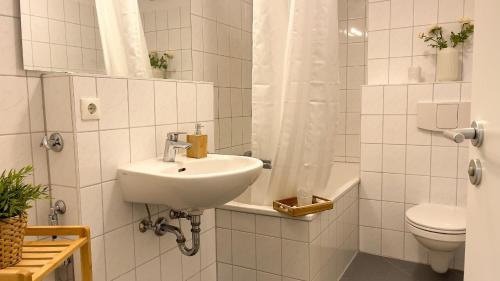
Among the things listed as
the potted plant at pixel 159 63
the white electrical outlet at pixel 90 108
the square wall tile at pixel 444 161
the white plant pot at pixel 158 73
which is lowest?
the square wall tile at pixel 444 161

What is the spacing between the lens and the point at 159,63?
A: 1930 mm

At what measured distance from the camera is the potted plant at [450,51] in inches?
98.9

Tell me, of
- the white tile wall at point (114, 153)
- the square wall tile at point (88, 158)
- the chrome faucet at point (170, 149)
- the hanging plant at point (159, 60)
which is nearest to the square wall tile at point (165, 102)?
the white tile wall at point (114, 153)

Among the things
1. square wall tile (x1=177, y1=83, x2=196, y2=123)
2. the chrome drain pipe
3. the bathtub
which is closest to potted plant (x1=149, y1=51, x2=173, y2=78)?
square wall tile (x1=177, y1=83, x2=196, y2=123)

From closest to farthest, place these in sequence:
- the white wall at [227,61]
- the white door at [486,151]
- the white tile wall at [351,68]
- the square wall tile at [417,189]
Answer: the white door at [486,151] < the white wall at [227,61] < the square wall tile at [417,189] < the white tile wall at [351,68]

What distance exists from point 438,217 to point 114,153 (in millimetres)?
1945

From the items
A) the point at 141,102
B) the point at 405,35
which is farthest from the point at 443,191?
the point at 141,102

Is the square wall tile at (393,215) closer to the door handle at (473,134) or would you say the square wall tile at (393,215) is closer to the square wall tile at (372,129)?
the square wall tile at (372,129)

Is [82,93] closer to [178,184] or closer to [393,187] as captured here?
[178,184]

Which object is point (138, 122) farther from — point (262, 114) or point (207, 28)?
point (207, 28)

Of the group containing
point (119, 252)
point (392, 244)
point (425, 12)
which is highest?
point (425, 12)

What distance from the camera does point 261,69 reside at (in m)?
2.01

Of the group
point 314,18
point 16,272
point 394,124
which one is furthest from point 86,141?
point 394,124

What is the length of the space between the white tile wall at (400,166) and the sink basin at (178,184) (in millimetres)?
1530
